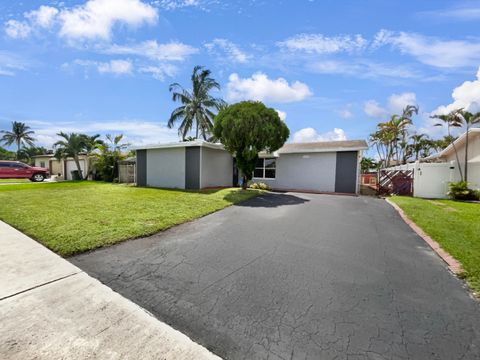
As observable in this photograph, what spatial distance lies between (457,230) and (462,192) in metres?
7.67

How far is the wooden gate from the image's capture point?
13.4 m

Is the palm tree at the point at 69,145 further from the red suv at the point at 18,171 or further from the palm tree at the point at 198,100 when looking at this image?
the palm tree at the point at 198,100

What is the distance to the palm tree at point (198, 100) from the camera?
23.5 meters

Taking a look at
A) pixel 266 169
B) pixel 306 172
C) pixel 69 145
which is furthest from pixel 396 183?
pixel 69 145

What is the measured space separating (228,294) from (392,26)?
10.4 metres

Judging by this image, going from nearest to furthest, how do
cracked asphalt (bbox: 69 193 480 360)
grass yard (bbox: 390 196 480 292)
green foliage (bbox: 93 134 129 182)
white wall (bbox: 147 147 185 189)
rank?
cracked asphalt (bbox: 69 193 480 360) → grass yard (bbox: 390 196 480 292) → white wall (bbox: 147 147 185 189) → green foliage (bbox: 93 134 129 182)

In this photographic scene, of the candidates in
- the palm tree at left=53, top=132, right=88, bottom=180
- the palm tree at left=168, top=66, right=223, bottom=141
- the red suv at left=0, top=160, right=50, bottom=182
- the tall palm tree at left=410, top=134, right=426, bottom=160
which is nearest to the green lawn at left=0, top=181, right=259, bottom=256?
the palm tree at left=53, top=132, right=88, bottom=180

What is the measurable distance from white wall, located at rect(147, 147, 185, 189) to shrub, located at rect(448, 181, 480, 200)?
14.7 m

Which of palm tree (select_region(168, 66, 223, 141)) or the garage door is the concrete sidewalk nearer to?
the garage door

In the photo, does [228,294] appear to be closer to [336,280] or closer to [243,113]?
[336,280]

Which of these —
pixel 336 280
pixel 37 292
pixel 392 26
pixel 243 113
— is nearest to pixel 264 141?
pixel 243 113

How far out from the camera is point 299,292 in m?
3.18

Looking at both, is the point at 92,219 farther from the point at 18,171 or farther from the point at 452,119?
the point at 18,171

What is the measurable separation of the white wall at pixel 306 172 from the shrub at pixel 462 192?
19.0 feet
